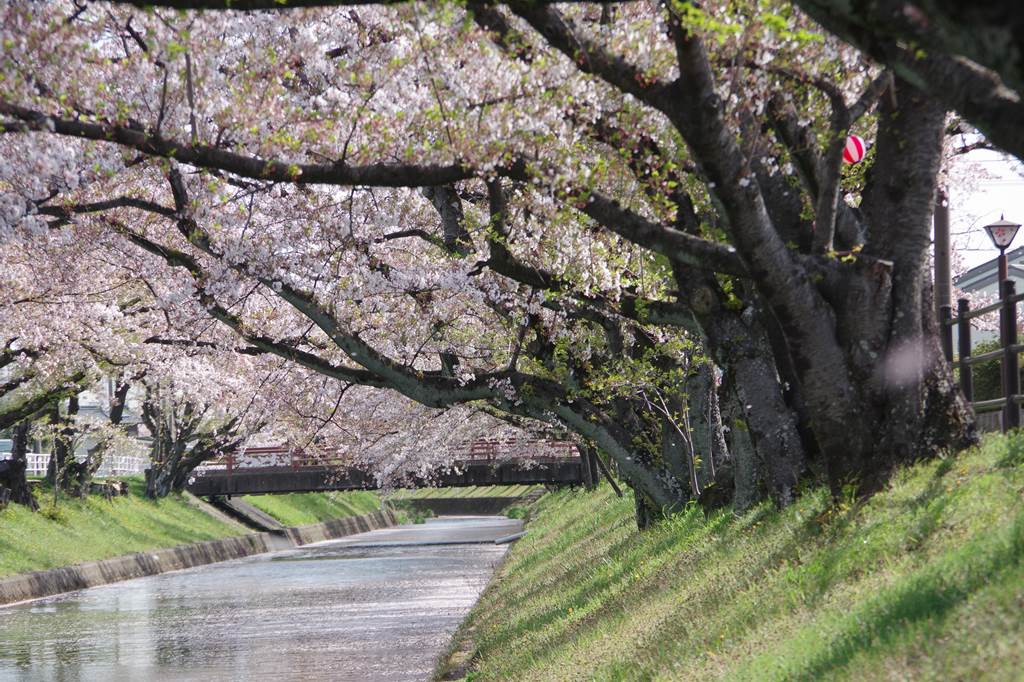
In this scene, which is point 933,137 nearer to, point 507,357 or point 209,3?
point 209,3

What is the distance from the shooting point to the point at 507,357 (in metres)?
21.5

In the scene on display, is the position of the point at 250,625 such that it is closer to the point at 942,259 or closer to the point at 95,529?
the point at 942,259

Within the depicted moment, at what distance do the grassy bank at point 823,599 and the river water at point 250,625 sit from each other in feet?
11.7

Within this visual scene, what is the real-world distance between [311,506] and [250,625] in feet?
167

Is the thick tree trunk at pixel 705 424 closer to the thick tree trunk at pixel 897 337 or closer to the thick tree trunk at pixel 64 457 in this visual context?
the thick tree trunk at pixel 897 337

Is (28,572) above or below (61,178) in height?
below

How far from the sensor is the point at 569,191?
395 inches

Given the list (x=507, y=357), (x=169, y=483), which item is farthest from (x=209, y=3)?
(x=169, y=483)

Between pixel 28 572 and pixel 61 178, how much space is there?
1869 centimetres

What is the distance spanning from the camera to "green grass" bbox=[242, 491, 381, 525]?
2584 inches

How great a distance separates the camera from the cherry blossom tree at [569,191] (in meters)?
9.67

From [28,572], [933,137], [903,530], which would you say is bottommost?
[28,572]

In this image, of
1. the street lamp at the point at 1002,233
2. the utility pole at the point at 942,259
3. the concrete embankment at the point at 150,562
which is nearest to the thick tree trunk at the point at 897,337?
the utility pole at the point at 942,259

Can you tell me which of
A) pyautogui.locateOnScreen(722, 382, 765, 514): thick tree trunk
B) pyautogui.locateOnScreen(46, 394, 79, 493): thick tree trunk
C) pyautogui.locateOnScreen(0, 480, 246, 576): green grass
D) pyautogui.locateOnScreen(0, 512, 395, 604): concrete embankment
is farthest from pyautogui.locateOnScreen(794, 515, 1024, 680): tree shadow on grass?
pyautogui.locateOnScreen(46, 394, 79, 493): thick tree trunk
